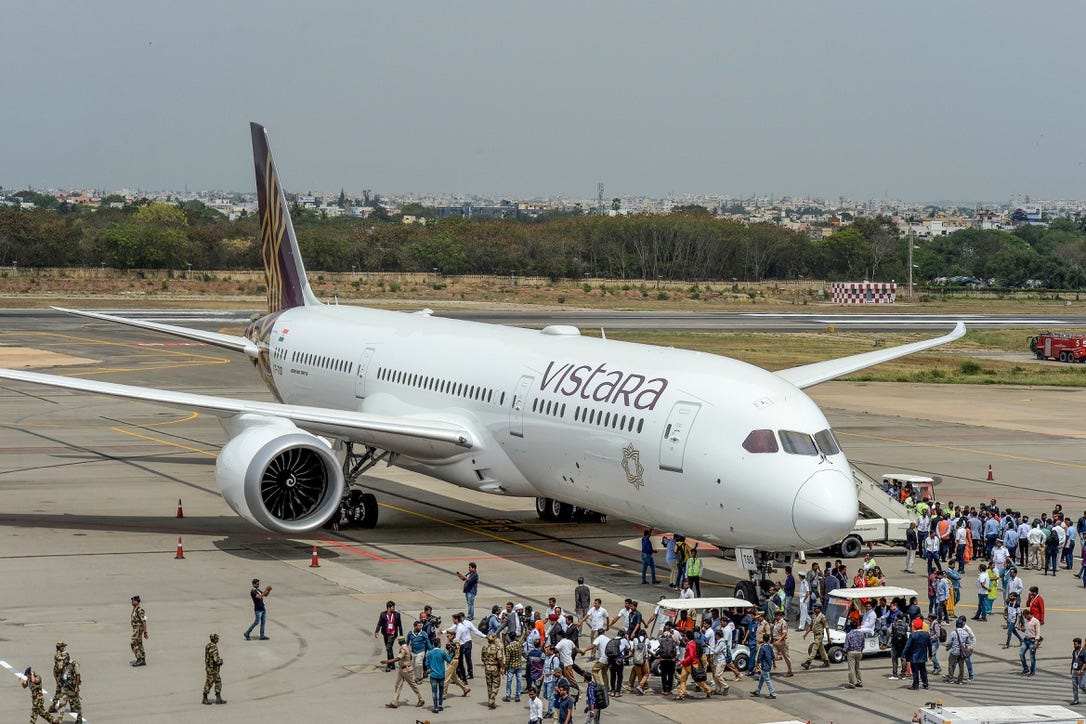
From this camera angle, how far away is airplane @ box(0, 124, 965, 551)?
92.8 feet

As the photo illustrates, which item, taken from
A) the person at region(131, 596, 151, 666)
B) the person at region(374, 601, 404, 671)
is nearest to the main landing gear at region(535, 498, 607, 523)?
the person at region(374, 601, 404, 671)

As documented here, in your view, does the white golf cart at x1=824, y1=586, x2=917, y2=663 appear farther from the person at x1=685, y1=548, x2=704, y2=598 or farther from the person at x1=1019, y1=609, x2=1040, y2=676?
the person at x1=685, y1=548, x2=704, y2=598

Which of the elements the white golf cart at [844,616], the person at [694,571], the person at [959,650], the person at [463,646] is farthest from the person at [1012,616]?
the person at [463,646]

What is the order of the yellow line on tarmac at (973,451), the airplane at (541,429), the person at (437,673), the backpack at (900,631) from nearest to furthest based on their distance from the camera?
the person at (437,673)
the backpack at (900,631)
the airplane at (541,429)
the yellow line on tarmac at (973,451)

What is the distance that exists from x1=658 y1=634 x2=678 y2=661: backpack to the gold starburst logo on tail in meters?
6.10

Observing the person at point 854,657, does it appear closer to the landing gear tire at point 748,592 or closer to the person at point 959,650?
the person at point 959,650

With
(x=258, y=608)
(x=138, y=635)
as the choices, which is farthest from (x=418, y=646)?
(x=138, y=635)

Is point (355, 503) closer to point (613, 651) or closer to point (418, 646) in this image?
point (418, 646)

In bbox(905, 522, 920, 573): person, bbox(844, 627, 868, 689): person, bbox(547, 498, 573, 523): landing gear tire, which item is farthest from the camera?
bbox(547, 498, 573, 523): landing gear tire

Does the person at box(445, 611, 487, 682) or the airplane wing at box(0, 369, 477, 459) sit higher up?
the airplane wing at box(0, 369, 477, 459)

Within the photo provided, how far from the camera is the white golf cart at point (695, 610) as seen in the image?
1000 inches

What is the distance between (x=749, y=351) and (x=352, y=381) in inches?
2172

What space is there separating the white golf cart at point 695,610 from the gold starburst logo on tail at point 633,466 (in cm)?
397

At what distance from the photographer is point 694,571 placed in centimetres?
2983
